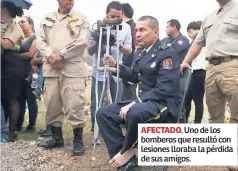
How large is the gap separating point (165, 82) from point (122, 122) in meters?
0.72

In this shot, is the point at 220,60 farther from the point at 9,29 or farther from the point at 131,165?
the point at 9,29

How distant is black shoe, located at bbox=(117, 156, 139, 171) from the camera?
394 cm

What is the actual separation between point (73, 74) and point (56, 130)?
90 centimetres

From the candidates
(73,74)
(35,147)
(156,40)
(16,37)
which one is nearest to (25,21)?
(16,37)

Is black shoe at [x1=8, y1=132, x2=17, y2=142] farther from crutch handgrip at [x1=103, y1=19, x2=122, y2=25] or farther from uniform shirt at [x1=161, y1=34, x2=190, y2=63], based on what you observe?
uniform shirt at [x1=161, y1=34, x2=190, y2=63]

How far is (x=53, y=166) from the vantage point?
14.0 ft

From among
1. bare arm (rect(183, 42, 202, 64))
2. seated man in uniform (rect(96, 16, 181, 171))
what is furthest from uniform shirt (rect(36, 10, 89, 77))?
bare arm (rect(183, 42, 202, 64))

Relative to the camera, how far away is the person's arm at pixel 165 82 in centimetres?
389

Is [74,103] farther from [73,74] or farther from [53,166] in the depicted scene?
[53,166]

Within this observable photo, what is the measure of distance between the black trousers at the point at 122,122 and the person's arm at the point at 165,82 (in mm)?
115

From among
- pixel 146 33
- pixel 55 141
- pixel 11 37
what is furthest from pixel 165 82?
pixel 11 37

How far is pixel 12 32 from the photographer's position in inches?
210

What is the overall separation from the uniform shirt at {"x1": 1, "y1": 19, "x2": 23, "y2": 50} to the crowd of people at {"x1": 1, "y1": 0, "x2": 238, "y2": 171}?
0.6 inches

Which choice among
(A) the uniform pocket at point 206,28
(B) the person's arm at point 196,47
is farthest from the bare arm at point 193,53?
(A) the uniform pocket at point 206,28
